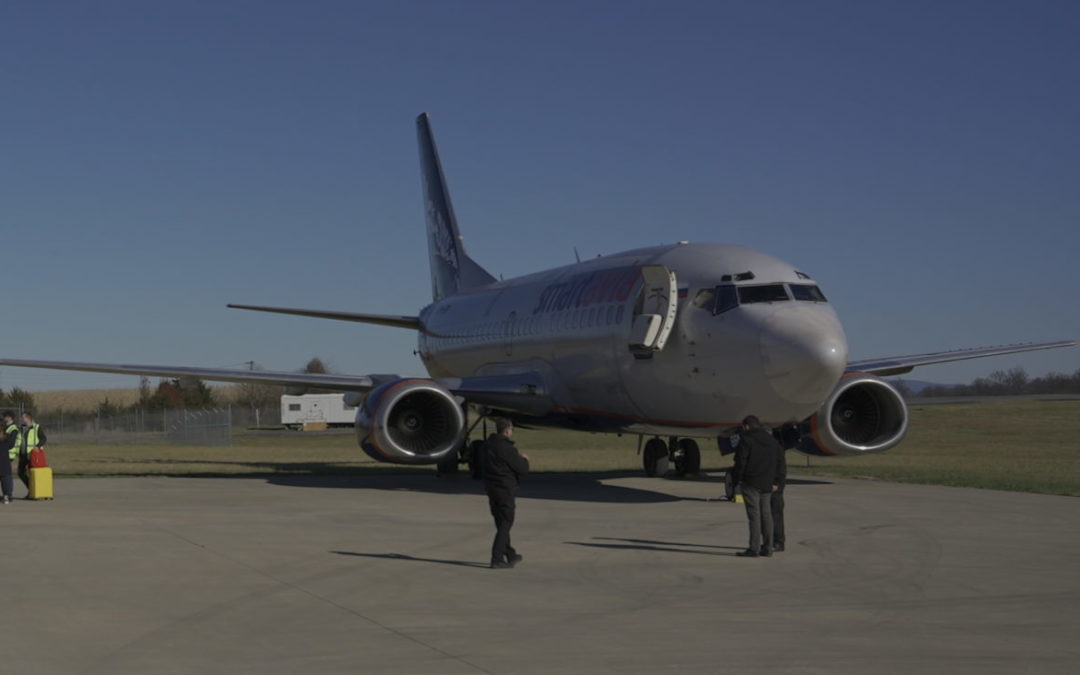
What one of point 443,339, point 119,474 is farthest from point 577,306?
point 119,474

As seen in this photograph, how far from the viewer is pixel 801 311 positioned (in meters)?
19.0

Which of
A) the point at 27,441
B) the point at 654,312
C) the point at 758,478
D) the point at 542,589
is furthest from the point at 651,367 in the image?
the point at 27,441

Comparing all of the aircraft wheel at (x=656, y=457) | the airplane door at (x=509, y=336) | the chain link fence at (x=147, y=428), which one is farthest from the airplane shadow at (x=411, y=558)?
the chain link fence at (x=147, y=428)

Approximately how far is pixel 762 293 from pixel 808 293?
786 mm

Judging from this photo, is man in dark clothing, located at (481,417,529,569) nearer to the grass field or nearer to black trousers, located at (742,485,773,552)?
black trousers, located at (742,485,773,552)

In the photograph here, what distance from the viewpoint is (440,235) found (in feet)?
118

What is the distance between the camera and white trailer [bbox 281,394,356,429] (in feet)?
271

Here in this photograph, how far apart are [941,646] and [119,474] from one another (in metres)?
24.5

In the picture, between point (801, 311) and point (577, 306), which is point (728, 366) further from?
point (577, 306)

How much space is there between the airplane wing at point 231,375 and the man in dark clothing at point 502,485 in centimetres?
1318

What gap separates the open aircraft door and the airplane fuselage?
37 millimetres

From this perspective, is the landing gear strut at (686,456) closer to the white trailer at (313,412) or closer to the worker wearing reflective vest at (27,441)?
the worker wearing reflective vest at (27,441)

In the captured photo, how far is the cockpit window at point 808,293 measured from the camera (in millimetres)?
19609

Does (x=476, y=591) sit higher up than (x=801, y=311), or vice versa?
(x=801, y=311)
